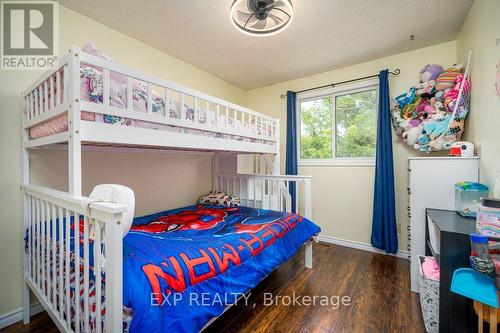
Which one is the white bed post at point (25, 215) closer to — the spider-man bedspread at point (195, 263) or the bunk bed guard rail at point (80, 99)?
the bunk bed guard rail at point (80, 99)

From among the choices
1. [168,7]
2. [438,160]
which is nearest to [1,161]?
[168,7]

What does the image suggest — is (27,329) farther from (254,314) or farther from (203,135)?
(203,135)

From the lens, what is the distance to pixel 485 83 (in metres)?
1.57

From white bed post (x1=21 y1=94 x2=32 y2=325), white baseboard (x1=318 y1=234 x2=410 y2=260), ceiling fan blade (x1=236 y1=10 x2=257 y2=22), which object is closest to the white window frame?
white baseboard (x1=318 y1=234 x2=410 y2=260)

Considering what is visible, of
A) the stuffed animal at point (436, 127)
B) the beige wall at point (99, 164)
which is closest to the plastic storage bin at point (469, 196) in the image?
the stuffed animal at point (436, 127)

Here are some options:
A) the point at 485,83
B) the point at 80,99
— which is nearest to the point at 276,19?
the point at 80,99

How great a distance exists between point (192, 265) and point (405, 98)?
103 inches

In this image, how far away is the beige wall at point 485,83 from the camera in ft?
4.61

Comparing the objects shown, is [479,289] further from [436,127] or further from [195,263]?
[436,127]

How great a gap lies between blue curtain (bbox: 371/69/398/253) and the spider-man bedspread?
1112 mm

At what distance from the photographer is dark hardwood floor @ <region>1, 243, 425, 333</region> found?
1.46 metres

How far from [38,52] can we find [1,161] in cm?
87

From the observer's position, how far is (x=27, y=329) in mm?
1480

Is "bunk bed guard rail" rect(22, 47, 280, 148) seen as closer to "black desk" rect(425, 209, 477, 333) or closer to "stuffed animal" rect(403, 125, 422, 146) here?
"black desk" rect(425, 209, 477, 333)
